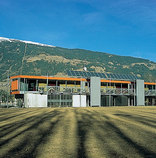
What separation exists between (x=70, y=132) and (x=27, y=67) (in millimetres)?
185316

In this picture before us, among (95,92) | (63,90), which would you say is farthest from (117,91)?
(63,90)

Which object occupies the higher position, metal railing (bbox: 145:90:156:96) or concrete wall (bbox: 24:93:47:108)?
metal railing (bbox: 145:90:156:96)

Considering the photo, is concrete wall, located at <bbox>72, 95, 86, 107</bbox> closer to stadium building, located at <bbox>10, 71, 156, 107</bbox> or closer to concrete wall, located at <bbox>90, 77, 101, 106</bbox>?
stadium building, located at <bbox>10, 71, 156, 107</bbox>

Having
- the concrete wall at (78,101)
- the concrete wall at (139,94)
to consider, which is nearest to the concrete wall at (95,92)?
the concrete wall at (78,101)

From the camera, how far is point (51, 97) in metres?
38.6

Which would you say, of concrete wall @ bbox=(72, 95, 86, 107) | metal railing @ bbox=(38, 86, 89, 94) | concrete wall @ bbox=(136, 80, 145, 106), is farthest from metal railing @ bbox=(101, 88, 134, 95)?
concrete wall @ bbox=(72, 95, 86, 107)

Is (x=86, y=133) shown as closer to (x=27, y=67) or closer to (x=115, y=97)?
(x=115, y=97)

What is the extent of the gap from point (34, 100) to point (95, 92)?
40.4 ft

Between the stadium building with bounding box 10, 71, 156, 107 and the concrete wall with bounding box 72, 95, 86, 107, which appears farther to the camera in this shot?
the concrete wall with bounding box 72, 95, 86, 107

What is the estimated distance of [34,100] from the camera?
37.1 m

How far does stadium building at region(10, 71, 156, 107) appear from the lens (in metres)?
37.8

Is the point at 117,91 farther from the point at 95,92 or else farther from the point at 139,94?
the point at 95,92

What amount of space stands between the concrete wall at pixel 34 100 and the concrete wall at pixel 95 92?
372 inches

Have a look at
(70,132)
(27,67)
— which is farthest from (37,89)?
(27,67)
